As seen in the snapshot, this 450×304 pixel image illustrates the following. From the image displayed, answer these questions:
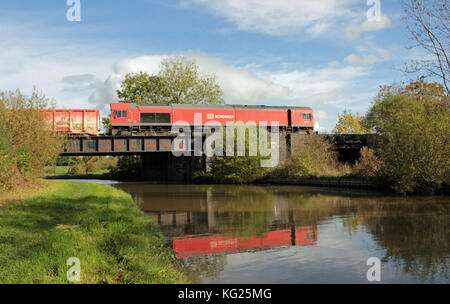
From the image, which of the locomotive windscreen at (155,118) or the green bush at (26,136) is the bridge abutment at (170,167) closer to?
the locomotive windscreen at (155,118)

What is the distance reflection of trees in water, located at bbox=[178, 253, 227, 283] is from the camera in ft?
21.7

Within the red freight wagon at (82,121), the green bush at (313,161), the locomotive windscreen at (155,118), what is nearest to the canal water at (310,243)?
the green bush at (313,161)

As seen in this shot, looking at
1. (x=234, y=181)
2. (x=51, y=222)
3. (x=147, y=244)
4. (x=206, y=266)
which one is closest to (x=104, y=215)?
(x=51, y=222)

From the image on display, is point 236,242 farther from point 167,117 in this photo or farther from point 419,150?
point 167,117

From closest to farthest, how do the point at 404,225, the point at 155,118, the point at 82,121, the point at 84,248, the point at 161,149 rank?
the point at 84,248 < the point at 404,225 < the point at 82,121 < the point at 161,149 < the point at 155,118

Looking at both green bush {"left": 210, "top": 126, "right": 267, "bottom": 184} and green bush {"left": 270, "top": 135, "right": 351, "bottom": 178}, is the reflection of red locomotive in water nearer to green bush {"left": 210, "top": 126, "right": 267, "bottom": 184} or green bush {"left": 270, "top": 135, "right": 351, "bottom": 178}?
green bush {"left": 270, "top": 135, "right": 351, "bottom": 178}

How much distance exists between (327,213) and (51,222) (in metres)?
9.42

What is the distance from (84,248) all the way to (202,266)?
2.21 metres

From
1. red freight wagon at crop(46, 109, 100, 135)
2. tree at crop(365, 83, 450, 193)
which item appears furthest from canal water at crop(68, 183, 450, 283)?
red freight wagon at crop(46, 109, 100, 135)

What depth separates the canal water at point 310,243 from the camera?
6.60m

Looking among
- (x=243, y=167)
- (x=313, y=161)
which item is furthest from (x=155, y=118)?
(x=313, y=161)

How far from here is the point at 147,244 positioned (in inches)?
313

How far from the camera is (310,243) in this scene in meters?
9.17

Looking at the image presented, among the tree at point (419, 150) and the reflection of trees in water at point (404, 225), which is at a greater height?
the tree at point (419, 150)
